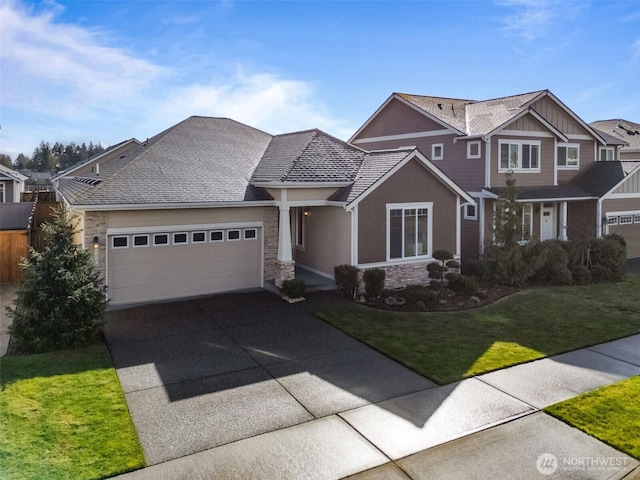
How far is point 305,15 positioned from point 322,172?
4.87m

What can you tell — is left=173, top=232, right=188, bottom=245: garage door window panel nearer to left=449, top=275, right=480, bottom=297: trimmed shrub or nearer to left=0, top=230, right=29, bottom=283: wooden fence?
left=0, top=230, right=29, bottom=283: wooden fence

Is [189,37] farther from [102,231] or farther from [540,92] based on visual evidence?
[540,92]

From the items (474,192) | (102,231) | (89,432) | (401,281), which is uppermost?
(474,192)

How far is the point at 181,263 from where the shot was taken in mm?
15234

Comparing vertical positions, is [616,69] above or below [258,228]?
above

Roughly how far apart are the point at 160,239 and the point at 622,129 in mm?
36345

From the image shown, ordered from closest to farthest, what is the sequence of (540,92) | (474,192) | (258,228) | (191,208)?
1. (191,208)
2. (258,228)
3. (474,192)
4. (540,92)

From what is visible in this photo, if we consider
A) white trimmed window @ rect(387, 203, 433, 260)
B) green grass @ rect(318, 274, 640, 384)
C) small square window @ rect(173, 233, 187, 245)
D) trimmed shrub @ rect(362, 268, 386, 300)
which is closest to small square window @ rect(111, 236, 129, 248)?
small square window @ rect(173, 233, 187, 245)

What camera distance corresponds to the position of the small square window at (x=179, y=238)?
15.1 metres

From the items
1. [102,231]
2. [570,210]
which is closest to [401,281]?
[102,231]

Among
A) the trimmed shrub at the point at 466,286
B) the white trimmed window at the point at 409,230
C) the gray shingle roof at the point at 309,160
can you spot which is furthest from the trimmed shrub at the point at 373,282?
the gray shingle roof at the point at 309,160

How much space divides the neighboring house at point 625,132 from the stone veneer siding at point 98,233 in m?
33.5

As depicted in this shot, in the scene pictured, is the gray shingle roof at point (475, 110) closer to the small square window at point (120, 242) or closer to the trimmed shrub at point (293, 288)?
the trimmed shrub at point (293, 288)

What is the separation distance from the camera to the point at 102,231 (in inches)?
548
